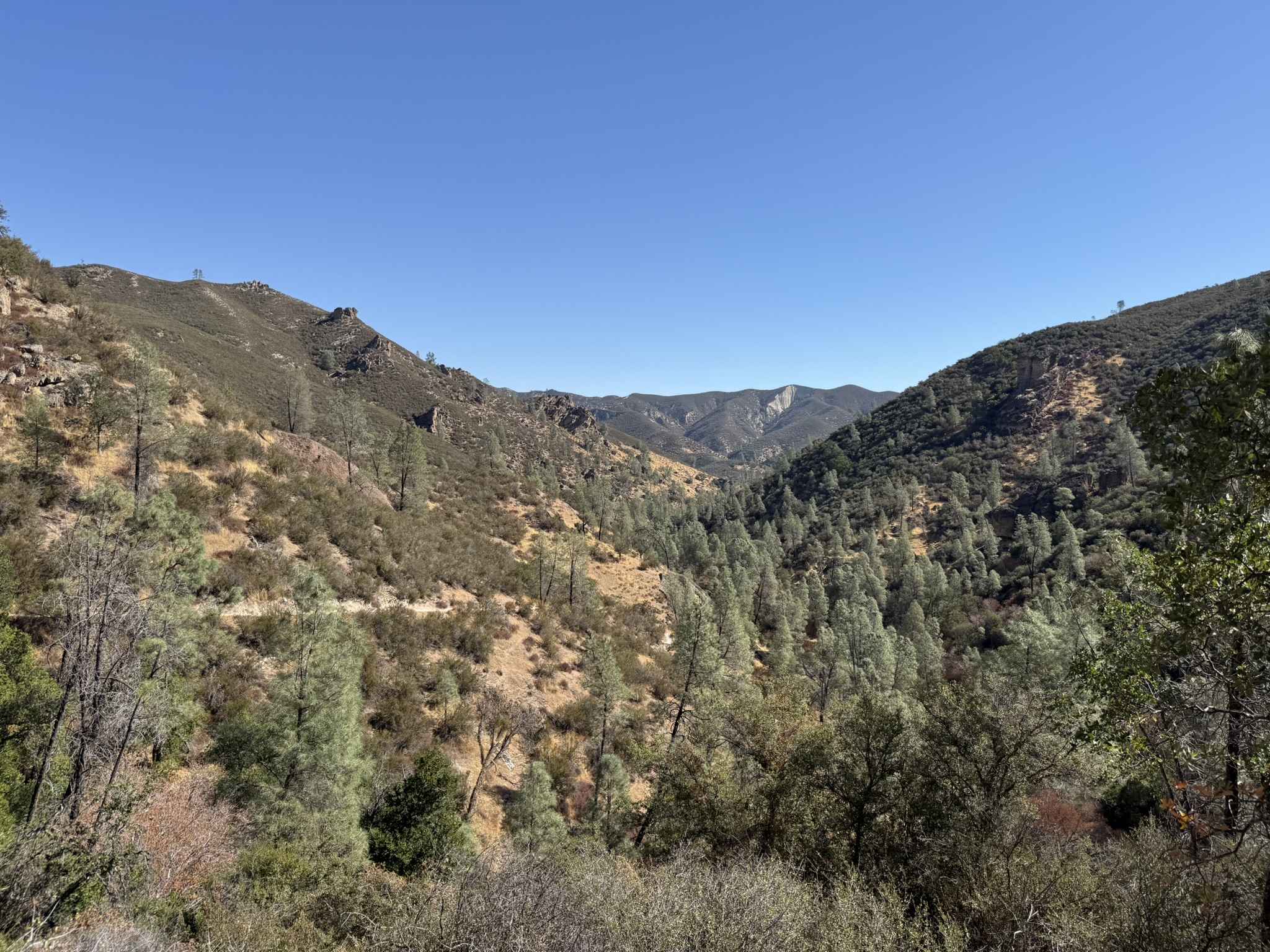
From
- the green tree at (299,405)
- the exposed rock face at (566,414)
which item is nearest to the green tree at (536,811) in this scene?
the green tree at (299,405)

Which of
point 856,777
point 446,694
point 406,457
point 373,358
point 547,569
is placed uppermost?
point 373,358

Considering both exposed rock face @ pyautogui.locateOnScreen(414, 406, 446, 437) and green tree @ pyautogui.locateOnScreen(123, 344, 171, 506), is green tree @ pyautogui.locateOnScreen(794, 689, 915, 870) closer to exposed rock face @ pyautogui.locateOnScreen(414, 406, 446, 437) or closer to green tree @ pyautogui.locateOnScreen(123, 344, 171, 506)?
green tree @ pyautogui.locateOnScreen(123, 344, 171, 506)

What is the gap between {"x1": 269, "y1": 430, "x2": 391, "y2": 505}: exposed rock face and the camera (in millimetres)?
36719

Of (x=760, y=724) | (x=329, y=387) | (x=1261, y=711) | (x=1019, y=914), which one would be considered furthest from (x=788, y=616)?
(x=329, y=387)

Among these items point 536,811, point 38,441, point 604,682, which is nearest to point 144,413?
point 38,441

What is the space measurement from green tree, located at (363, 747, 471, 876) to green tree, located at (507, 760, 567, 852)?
3.33m

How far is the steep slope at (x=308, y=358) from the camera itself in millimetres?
81562

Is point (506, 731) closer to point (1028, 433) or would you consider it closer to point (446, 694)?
point (446, 694)

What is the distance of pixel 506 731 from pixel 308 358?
120 m

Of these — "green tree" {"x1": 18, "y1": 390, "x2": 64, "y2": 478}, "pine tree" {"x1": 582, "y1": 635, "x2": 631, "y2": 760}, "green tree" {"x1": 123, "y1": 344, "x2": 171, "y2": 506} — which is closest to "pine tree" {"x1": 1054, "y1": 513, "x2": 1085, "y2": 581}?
"pine tree" {"x1": 582, "y1": 635, "x2": 631, "y2": 760}

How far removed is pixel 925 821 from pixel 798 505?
332 feet

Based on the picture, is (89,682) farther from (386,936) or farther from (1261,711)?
(1261,711)

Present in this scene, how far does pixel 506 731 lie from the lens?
25.4 meters

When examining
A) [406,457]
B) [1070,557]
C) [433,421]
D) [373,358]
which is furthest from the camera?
[373,358]
